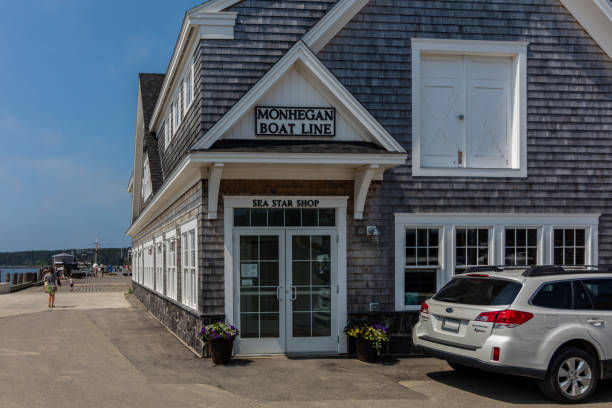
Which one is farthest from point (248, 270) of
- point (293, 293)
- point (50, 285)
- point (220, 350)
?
point (50, 285)

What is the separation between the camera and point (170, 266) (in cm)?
1642

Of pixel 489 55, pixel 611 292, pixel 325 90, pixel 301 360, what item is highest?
pixel 489 55

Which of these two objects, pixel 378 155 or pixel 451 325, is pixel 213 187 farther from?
pixel 451 325

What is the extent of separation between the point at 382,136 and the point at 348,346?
12.4ft

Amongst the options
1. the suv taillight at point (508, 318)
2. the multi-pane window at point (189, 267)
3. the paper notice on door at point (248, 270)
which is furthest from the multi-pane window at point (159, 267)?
the suv taillight at point (508, 318)

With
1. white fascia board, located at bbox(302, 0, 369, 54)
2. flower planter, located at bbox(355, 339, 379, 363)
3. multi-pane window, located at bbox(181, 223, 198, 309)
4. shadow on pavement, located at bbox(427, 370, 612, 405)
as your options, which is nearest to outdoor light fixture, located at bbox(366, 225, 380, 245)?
flower planter, located at bbox(355, 339, 379, 363)

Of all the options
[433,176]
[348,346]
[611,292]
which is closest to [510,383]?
[611,292]

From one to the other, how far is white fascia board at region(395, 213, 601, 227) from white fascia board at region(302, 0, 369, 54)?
11.5 ft

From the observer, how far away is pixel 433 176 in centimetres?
1229

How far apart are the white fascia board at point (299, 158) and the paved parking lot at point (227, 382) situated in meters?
3.35

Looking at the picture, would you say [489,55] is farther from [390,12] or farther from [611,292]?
[611,292]

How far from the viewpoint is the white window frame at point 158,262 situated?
18609 mm

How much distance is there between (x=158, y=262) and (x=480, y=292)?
1296cm

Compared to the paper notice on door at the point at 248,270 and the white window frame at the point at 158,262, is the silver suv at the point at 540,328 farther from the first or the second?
the white window frame at the point at 158,262
